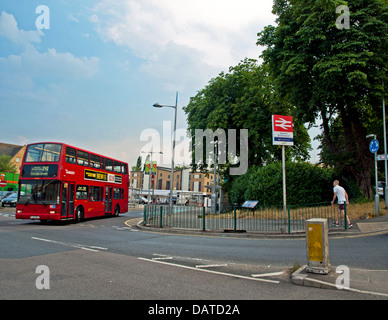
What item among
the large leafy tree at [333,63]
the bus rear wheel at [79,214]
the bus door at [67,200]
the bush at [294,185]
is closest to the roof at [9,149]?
the bus rear wheel at [79,214]

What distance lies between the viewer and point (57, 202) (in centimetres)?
1570

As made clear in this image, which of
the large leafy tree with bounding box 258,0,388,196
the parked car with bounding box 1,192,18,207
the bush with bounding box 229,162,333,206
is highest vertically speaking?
the large leafy tree with bounding box 258,0,388,196

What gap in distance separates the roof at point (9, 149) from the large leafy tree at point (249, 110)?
75815 millimetres

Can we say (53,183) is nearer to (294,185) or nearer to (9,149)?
(294,185)

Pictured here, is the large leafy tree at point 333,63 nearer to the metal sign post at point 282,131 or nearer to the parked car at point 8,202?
the metal sign post at point 282,131

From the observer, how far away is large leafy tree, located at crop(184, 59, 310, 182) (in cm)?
2741

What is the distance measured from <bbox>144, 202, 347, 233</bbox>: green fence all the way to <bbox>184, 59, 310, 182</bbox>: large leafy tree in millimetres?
13578

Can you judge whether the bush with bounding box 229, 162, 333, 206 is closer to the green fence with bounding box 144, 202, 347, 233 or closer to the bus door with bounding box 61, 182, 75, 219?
the green fence with bounding box 144, 202, 347, 233

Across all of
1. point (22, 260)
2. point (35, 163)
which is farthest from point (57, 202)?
point (22, 260)

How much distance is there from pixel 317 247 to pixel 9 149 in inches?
3978

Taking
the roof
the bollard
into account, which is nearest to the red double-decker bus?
the bollard

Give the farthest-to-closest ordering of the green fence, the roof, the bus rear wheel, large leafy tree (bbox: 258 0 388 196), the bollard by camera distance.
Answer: the roof, the bus rear wheel, large leafy tree (bbox: 258 0 388 196), the green fence, the bollard
